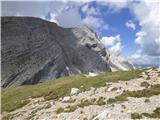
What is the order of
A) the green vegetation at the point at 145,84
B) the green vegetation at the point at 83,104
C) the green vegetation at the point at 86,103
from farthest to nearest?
the green vegetation at the point at 145,84 < the green vegetation at the point at 86,103 < the green vegetation at the point at 83,104

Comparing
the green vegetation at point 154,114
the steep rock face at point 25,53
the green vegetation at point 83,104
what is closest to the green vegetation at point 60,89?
the green vegetation at point 83,104

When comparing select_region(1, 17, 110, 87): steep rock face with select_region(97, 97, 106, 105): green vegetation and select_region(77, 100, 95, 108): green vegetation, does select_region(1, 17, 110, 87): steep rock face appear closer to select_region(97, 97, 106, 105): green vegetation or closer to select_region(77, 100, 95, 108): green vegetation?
select_region(77, 100, 95, 108): green vegetation

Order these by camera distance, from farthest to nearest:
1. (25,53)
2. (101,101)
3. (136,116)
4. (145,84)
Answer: (25,53), (145,84), (101,101), (136,116)

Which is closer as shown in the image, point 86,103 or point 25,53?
point 86,103

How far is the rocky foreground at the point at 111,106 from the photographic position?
97.9ft

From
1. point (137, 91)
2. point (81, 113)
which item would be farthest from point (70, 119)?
point (137, 91)

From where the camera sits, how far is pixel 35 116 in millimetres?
37594

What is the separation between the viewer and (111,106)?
32.4 meters

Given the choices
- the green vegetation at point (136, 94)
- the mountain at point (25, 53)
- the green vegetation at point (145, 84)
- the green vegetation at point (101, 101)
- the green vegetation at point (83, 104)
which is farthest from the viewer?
the mountain at point (25, 53)

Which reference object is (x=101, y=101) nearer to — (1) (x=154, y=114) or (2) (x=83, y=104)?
(2) (x=83, y=104)

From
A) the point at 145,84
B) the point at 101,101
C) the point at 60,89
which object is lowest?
the point at 101,101

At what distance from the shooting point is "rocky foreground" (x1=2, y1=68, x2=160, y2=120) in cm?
2984

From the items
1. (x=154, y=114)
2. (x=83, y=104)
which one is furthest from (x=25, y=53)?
(x=154, y=114)

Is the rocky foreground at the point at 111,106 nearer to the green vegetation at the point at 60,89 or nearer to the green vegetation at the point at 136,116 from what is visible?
the green vegetation at the point at 136,116
